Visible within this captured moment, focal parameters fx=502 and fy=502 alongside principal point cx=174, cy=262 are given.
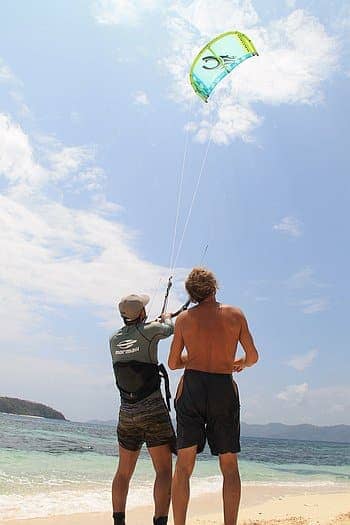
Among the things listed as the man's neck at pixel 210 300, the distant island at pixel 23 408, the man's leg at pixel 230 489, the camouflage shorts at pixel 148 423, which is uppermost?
the distant island at pixel 23 408

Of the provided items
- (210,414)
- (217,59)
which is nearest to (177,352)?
(210,414)

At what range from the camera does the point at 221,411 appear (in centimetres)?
362

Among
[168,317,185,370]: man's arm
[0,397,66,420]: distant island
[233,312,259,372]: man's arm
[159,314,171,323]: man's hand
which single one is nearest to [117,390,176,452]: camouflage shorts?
[168,317,185,370]: man's arm

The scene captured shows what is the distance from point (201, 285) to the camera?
3914 millimetres

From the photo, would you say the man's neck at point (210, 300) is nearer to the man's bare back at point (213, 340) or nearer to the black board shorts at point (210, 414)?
the man's bare back at point (213, 340)

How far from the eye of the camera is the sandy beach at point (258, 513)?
5.23m

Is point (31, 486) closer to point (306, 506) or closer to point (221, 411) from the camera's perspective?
point (306, 506)

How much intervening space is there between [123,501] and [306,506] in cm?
418

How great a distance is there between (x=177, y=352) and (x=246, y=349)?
1.72 feet

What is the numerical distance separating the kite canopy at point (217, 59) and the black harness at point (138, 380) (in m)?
4.13

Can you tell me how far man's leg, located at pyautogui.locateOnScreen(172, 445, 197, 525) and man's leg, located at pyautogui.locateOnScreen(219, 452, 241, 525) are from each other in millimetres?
228

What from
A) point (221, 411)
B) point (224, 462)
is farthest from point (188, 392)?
point (224, 462)

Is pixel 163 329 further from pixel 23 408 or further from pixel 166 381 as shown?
pixel 23 408

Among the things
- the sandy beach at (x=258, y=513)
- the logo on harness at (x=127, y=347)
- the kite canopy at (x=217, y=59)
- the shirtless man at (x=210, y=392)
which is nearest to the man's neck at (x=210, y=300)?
the shirtless man at (x=210, y=392)
